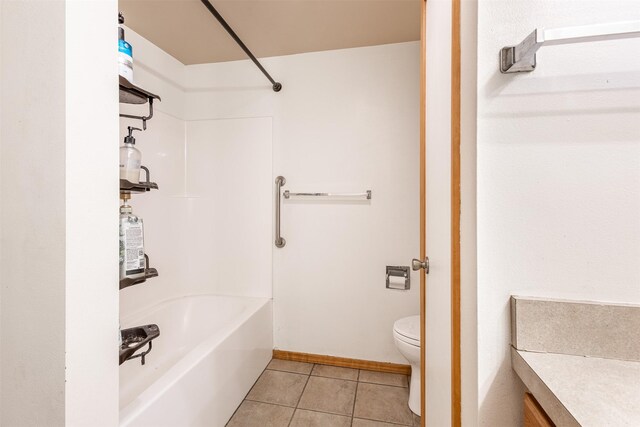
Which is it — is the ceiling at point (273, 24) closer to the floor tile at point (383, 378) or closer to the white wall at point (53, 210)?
the white wall at point (53, 210)

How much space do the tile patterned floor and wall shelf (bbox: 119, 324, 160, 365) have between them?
0.89 meters

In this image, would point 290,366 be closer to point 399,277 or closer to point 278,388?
point 278,388

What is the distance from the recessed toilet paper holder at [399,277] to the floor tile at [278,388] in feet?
2.93

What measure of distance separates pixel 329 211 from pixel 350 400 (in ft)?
4.07

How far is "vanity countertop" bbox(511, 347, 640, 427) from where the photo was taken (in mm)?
419

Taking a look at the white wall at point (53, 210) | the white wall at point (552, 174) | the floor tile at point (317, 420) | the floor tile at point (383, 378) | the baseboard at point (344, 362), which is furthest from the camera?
the baseboard at point (344, 362)

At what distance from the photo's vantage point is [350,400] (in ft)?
5.64

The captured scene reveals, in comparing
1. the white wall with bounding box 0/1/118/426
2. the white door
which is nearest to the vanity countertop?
the white door

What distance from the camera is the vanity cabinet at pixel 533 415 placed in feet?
1.60

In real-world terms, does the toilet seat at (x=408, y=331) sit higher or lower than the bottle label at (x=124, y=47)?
lower

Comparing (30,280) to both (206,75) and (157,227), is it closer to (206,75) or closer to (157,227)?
(157,227)

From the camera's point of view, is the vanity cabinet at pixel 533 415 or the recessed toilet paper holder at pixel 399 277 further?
the recessed toilet paper holder at pixel 399 277

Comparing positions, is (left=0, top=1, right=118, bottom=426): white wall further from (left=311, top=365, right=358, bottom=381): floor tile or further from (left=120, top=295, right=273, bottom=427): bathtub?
(left=311, top=365, right=358, bottom=381): floor tile

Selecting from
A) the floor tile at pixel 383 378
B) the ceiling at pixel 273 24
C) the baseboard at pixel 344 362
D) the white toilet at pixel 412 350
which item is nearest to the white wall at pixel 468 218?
the white toilet at pixel 412 350
